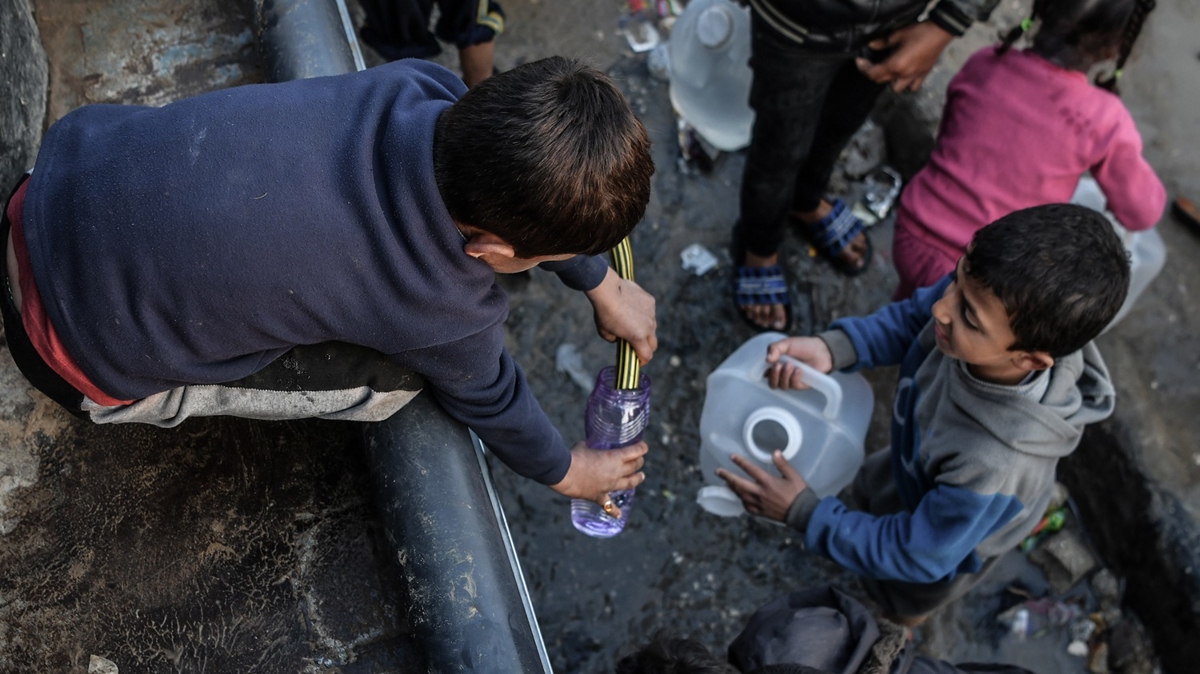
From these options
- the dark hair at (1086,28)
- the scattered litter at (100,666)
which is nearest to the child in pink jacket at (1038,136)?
the dark hair at (1086,28)

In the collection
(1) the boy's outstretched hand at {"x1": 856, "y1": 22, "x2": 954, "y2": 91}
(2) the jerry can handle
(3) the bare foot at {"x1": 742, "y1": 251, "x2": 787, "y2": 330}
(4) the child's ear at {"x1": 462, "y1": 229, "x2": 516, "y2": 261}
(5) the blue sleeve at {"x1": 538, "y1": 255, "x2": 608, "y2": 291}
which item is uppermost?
(4) the child's ear at {"x1": 462, "y1": 229, "x2": 516, "y2": 261}

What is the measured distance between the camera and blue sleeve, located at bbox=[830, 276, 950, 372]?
2223 mm

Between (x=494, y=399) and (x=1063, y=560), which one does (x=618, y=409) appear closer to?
(x=494, y=399)

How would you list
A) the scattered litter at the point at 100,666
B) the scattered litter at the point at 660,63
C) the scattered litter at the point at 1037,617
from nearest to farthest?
the scattered litter at the point at 100,666 < the scattered litter at the point at 1037,617 < the scattered litter at the point at 660,63

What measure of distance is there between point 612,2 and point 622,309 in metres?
2.21

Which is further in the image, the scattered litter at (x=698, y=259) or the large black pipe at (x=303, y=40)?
the scattered litter at (x=698, y=259)

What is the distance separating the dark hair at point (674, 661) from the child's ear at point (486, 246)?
747 millimetres

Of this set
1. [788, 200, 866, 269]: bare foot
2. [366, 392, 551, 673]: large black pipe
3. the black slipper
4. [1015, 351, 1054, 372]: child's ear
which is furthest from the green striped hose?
the black slipper

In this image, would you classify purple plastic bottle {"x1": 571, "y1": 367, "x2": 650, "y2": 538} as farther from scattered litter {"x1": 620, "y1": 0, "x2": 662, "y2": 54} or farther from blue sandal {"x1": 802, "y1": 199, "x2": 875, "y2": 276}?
scattered litter {"x1": 620, "y1": 0, "x2": 662, "y2": 54}

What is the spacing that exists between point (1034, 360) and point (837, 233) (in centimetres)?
133

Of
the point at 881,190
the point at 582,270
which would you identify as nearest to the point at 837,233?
the point at 881,190

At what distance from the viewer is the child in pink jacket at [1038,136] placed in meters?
2.29

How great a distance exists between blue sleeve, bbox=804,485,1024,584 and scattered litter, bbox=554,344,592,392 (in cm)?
93

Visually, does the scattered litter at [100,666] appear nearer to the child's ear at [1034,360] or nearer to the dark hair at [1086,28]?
the child's ear at [1034,360]
